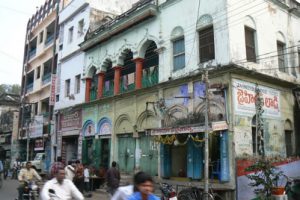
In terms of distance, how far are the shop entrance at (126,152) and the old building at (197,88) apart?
57 millimetres

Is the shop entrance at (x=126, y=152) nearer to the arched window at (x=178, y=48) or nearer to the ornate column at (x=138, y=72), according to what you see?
the ornate column at (x=138, y=72)

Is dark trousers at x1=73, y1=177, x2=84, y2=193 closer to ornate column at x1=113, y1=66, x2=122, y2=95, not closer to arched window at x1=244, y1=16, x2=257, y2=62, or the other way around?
ornate column at x1=113, y1=66, x2=122, y2=95

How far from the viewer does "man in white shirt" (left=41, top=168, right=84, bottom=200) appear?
228 inches

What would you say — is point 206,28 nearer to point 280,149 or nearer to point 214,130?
point 214,130

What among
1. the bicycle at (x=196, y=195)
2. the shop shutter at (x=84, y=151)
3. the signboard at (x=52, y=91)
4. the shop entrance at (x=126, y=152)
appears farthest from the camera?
the signboard at (x=52, y=91)

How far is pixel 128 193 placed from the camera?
4.52 m

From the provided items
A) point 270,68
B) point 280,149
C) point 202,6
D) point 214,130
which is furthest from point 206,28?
point 280,149

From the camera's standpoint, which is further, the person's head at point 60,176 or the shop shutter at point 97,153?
the shop shutter at point 97,153

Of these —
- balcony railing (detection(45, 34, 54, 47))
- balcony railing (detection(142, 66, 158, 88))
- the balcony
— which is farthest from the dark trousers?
balcony railing (detection(45, 34, 54, 47))

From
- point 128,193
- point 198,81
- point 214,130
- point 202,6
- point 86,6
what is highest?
point 86,6

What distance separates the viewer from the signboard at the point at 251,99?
1503cm

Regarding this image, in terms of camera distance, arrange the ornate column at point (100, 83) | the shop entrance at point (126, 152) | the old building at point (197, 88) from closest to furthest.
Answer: the old building at point (197, 88) → the shop entrance at point (126, 152) → the ornate column at point (100, 83)

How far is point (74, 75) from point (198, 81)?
44.4 feet

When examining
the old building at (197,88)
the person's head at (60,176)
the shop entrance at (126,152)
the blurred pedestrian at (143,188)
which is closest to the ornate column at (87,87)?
the old building at (197,88)
